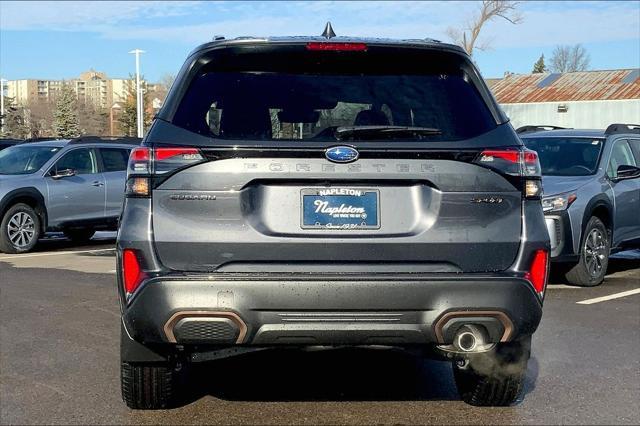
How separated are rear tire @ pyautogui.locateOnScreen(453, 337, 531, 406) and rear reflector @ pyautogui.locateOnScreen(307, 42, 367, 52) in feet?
5.15

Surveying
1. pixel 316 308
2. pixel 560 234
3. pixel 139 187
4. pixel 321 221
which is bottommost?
pixel 560 234

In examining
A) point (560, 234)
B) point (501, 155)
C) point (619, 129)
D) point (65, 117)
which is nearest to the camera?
point (501, 155)

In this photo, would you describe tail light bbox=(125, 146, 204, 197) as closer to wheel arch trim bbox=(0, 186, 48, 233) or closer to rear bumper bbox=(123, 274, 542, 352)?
rear bumper bbox=(123, 274, 542, 352)

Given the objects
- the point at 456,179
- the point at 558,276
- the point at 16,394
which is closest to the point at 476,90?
the point at 456,179

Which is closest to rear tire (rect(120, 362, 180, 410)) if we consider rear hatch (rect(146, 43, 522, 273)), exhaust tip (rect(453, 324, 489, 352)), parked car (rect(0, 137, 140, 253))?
rear hatch (rect(146, 43, 522, 273))

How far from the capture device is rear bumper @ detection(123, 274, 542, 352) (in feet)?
12.4

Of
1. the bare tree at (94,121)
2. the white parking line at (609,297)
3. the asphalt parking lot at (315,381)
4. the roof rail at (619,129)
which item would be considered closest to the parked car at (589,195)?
the roof rail at (619,129)

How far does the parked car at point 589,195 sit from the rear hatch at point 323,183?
531 cm

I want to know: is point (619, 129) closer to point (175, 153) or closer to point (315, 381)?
point (315, 381)

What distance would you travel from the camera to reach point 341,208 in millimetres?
3885

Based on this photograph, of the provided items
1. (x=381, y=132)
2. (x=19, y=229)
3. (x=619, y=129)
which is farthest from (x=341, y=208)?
(x=19, y=229)

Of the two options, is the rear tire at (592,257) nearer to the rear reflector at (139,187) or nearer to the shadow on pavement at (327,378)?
the shadow on pavement at (327,378)

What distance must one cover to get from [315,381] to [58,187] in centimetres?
900

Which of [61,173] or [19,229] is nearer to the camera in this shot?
[19,229]
